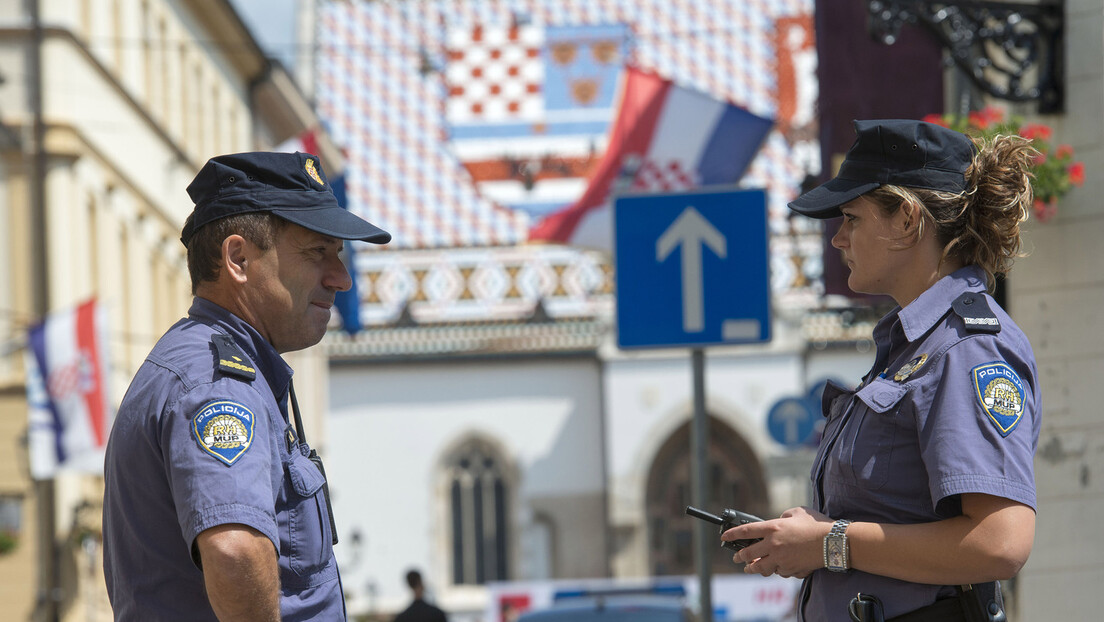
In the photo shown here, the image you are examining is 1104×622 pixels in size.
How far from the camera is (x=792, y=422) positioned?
16.8 meters

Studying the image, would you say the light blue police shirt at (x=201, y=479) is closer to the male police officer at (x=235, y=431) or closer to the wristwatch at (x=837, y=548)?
the male police officer at (x=235, y=431)

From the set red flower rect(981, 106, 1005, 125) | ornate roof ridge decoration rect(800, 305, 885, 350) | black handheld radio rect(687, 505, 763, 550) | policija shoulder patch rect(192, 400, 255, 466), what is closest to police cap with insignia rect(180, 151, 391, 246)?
policija shoulder patch rect(192, 400, 255, 466)

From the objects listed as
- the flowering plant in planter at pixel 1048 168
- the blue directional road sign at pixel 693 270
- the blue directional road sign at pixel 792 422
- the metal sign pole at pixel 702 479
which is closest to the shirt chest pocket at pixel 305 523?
the metal sign pole at pixel 702 479

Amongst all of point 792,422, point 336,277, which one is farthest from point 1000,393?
point 792,422

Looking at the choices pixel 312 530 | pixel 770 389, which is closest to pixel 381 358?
pixel 770 389

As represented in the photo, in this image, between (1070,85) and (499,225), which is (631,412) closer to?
(499,225)

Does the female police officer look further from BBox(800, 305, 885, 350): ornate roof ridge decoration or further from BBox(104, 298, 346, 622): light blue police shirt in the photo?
BBox(800, 305, 885, 350): ornate roof ridge decoration

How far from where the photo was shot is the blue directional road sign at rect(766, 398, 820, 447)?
16688mm

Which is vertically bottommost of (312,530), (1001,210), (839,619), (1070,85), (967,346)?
(839,619)

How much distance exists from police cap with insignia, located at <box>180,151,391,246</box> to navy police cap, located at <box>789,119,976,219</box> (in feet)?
2.90

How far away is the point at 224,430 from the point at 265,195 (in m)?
0.49

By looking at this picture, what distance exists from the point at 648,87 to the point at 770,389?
21365 mm

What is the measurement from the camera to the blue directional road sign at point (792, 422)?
54.7 ft

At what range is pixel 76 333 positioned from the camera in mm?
17750
